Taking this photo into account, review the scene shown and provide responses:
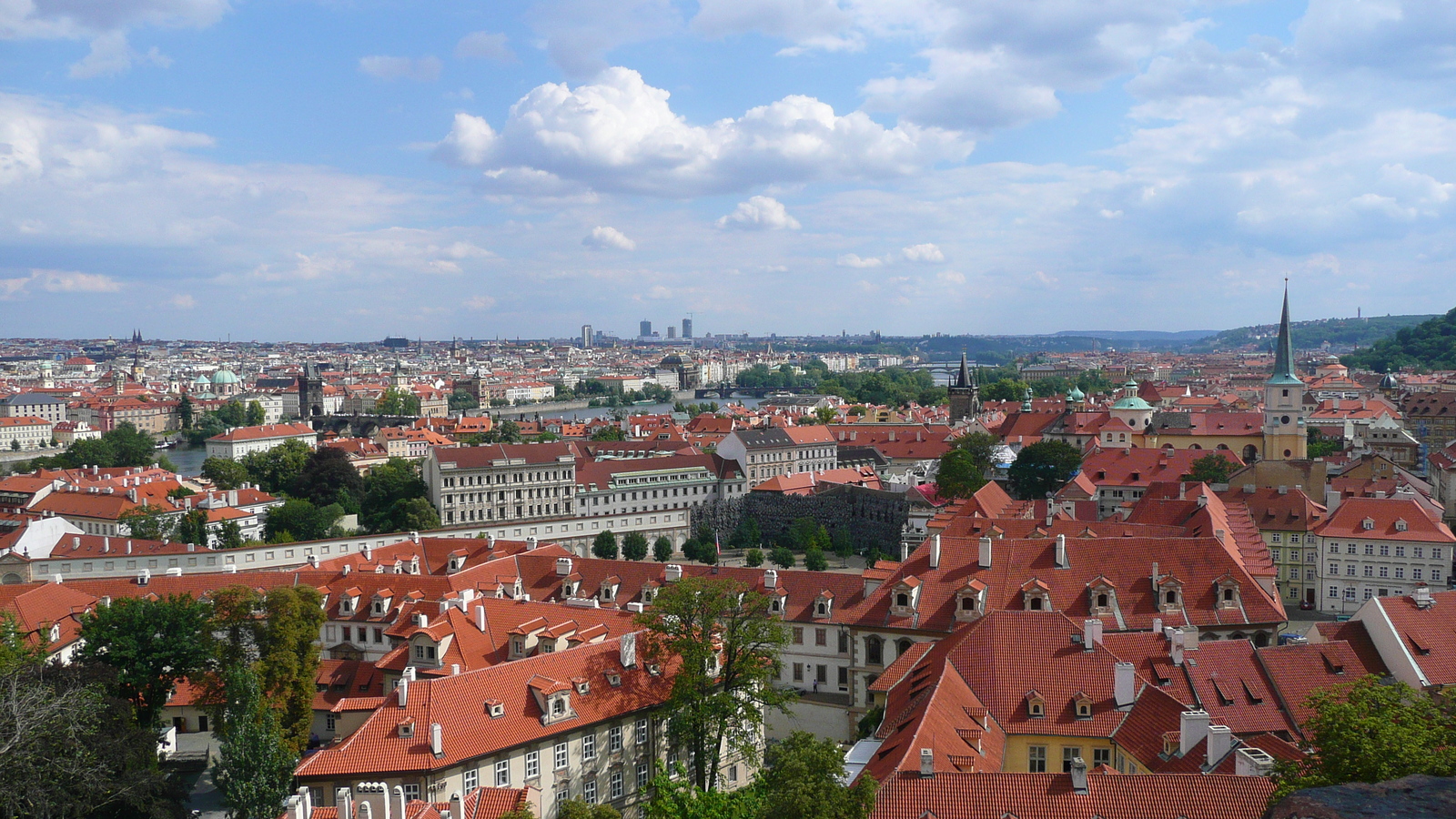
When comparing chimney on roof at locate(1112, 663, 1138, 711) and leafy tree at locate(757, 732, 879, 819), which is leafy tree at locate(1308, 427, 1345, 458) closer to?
chimney on roof at locate(1112, 663, 1138, 711)

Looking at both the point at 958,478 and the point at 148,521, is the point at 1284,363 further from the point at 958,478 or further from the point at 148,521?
the point at 148,521

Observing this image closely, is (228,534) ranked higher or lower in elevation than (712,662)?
lower

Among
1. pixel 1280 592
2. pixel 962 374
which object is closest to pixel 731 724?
pixel 1280 592

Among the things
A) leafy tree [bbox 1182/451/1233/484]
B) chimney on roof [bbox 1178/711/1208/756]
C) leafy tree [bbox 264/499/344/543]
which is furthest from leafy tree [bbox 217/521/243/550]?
chimney on roof [bbox 1178/711/1208/756]

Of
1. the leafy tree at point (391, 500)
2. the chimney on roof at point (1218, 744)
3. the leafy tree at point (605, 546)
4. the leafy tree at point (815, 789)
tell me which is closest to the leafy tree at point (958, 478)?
the leafy tree at point (605, 546)

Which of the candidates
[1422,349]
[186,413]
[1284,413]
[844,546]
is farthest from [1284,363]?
[186,413]

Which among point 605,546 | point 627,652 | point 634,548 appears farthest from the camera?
point 634,548

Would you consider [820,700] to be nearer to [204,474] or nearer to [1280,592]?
[1280,592]
